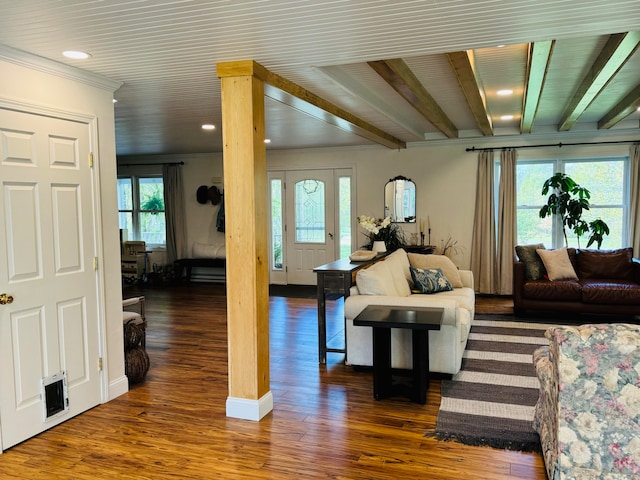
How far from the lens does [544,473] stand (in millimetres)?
2703

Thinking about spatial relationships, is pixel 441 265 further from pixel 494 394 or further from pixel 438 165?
pixel 438 165

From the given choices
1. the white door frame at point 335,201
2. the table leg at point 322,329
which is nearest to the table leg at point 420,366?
the table leg at point 322,329

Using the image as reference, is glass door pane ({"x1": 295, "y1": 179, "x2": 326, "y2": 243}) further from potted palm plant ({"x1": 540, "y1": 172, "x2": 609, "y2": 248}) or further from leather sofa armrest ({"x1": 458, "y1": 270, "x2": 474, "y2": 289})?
potted palm plant ({"x1": 540, "y1": 172, "x2": 609, "y2": 248})

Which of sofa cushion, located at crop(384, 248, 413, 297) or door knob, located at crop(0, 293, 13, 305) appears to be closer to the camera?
door knob, located at crop(0, 293, 13, 305)

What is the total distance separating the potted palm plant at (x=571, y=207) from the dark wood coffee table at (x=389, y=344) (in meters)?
3.81

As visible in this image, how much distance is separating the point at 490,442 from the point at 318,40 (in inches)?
99.7

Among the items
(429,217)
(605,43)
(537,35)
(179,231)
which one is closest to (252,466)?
(537,35)

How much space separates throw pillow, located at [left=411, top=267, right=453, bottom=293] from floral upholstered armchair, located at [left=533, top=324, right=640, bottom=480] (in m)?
2.83

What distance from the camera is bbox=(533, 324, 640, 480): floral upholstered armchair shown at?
7.44 ft

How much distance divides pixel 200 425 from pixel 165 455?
0.41 meters

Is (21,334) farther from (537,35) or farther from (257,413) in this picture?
(537,35)

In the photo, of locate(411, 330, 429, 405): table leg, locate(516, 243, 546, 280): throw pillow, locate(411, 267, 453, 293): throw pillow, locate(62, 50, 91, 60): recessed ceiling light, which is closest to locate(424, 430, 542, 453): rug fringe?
locate(411, 330, 429, 405): table leg

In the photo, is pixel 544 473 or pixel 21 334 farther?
pixel 21 334

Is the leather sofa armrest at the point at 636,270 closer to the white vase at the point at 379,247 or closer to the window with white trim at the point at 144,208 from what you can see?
the white vase at the point at 379,247
